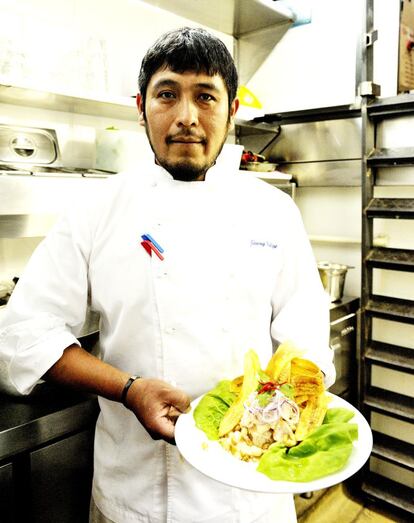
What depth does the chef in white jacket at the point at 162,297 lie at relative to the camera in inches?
46.8

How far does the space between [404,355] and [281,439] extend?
72.3 inches

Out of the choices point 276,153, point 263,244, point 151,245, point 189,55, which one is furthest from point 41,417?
point 276,153

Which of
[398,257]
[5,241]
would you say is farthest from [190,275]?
[398,257]

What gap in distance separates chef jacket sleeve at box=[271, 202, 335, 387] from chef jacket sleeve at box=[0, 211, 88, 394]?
0.58 metres

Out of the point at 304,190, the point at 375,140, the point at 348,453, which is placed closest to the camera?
the point at 348,453

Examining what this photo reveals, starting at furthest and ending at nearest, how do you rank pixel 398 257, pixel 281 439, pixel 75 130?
1. pixel 398 257
2. pixel 75 130
3. pixel 281 439

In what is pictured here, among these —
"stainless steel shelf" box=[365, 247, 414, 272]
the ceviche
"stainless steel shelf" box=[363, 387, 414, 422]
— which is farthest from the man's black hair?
"stainless steel shelf" box=[363, 387, 414, 422]

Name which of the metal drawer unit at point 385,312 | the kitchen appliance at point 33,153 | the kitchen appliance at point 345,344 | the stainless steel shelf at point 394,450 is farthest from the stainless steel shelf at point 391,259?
the kitchen appliance at point 33,153

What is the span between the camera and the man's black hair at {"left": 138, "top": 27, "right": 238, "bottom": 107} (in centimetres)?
120

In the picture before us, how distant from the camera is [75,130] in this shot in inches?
93.4

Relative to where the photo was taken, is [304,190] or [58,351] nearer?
[58,351]

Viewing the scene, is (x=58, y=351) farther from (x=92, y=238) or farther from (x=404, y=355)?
(x=404, y=355)

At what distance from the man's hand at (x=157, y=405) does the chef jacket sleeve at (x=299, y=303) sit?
403 millimetres

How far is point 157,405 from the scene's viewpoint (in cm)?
108
